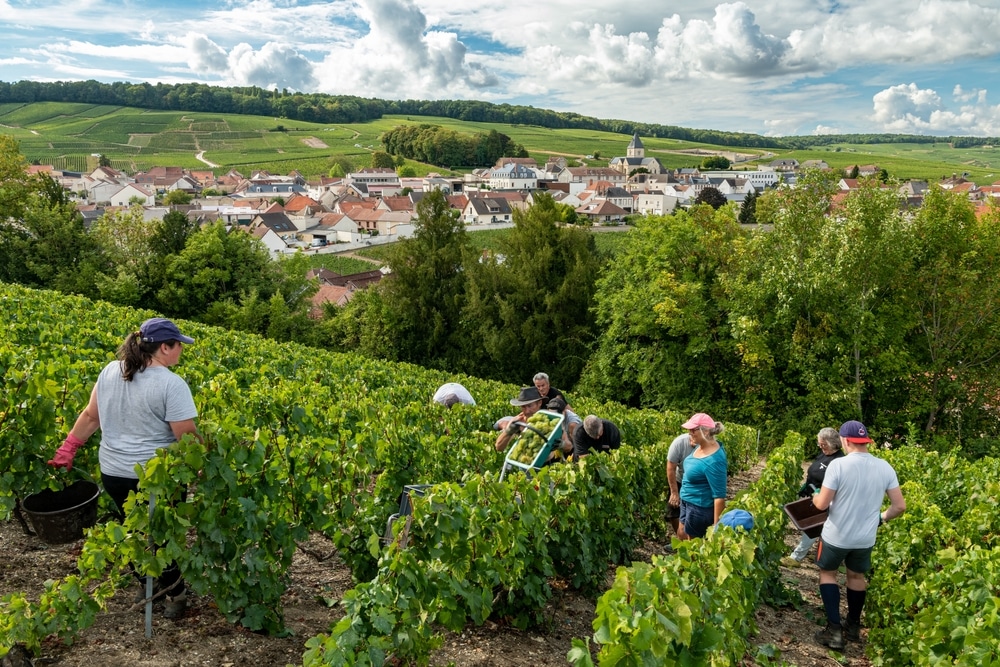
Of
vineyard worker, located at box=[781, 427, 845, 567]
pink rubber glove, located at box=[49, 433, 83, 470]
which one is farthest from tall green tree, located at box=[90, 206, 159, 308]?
vineyard worker, located at box=[781, 427, 845, 567]

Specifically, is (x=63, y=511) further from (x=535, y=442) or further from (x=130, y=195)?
(x=130, y=195)

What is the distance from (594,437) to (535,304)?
26.7 m

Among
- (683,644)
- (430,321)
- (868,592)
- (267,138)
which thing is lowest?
(430,321)

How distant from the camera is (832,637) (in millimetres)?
6453

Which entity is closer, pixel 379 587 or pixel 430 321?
pixel 379 587

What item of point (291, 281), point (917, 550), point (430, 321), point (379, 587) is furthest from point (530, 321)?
point (379, 587)

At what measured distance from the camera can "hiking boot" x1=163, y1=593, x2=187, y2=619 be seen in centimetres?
504

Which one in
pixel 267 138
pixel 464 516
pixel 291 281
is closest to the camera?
pixel 464 516

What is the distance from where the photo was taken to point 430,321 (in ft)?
119

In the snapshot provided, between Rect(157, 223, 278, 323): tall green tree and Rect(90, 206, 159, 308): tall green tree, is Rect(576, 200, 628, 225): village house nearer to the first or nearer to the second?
Rect(157, 223, 278, 323): tall green tree

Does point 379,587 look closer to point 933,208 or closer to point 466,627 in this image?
point 466,627

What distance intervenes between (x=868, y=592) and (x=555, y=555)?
3.31m

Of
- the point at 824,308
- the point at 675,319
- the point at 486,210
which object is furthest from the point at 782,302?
the point at 486,210

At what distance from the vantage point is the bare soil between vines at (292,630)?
459cm
